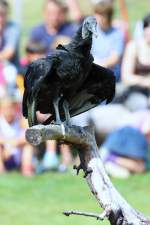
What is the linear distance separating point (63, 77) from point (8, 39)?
21.6 feet

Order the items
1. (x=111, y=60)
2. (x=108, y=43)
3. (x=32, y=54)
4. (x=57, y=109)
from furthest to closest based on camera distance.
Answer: (x=108, y=43), (x=111, y=60), (x=32, y=54), (x=57, y=109)

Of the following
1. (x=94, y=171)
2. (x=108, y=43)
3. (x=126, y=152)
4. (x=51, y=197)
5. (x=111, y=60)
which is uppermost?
(x=108, y=43)

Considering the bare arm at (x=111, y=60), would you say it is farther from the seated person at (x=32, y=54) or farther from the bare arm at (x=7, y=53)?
the bare arm at (x=7, y=53)

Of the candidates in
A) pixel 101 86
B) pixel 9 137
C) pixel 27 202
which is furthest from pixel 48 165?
pixel 101 86

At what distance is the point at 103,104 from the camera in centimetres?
1002

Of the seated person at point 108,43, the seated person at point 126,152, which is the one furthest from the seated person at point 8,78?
the seated person at point 126,152

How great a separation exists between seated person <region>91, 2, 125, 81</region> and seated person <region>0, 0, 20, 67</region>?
1.23 meters

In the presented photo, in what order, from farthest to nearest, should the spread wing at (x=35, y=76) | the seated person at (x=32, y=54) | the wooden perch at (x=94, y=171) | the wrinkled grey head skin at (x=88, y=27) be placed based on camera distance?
the seated person at (x=32, y=54) → the wrinkled grey head skin at (x=88, y=27) → the spread wing at (x=35, y=76) → the wooden perch at (x=94, y=171)

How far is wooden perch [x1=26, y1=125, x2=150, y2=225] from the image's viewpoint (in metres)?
4.19

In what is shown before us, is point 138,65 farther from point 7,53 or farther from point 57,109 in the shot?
point 57,109

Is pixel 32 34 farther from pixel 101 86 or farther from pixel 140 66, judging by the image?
pixel 101 86

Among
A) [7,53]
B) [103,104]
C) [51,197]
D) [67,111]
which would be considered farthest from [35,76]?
[7,53]

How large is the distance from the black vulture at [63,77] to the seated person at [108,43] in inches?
221

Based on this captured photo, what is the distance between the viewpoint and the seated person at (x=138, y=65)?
10.0 m
